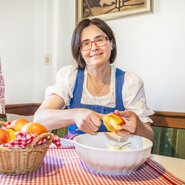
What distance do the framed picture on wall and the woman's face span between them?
53 centimetres

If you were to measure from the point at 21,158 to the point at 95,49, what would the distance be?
687 millimetres

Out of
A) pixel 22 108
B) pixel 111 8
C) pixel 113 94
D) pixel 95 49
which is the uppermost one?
pixel 111 8

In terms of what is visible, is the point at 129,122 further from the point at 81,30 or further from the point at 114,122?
the point at 81,30

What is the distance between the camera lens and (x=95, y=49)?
123 centimetres

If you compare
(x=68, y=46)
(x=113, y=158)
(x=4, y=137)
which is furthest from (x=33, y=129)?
(x=68, y=46)

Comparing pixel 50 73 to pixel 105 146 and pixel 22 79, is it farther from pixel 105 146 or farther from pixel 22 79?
pixel 105 146

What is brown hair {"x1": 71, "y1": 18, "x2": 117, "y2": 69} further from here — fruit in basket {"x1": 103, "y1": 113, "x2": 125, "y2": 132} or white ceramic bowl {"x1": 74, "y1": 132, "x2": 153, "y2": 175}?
white ceramic bowl {"x1": 74, "y1": 132, "x2": 153, "y2": 175}

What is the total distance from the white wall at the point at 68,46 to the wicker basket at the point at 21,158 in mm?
1074

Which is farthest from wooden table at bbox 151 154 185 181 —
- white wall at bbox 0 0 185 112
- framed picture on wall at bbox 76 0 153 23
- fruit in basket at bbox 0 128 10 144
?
framed picture on wall at bbox 76 0 153 23

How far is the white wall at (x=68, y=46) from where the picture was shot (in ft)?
5.22

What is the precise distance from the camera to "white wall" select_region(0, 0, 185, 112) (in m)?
1.59

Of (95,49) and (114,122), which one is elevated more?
(95,49)

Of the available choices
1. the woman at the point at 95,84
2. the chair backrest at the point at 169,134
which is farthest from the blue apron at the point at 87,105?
the chair backrest at the point at 169,134

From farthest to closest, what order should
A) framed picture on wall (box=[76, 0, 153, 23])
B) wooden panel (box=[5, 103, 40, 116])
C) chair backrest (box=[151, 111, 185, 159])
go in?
wooden panel (box=[5, 103, 40, 116])
framed picture on wall (box=[76, 0, 153, 23])
chair backrest (box=[151, 111, 185, 159])
